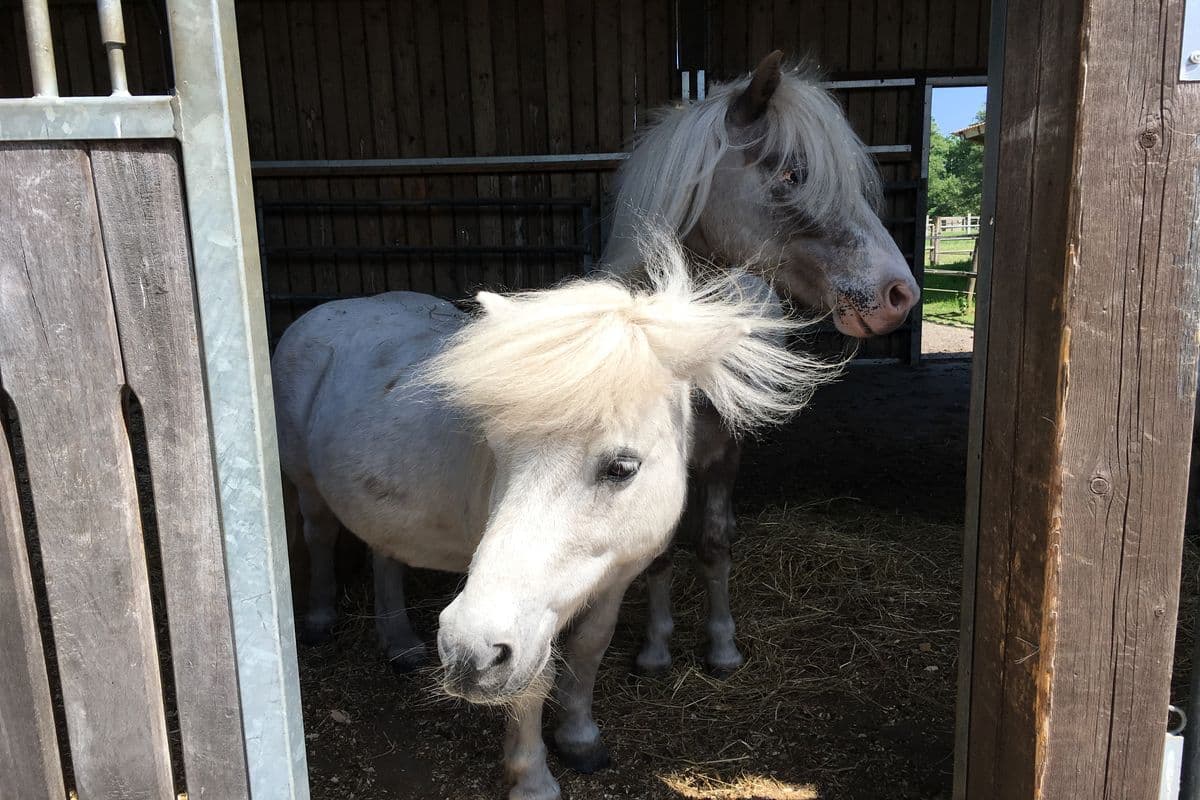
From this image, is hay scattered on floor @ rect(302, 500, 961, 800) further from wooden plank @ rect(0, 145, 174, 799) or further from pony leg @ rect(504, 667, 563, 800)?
wooden plank @ rect(0, 145, 174, 799)

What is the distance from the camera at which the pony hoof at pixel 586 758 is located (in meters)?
2.49

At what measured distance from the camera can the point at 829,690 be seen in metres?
2.88

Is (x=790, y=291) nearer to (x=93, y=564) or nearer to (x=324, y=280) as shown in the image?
(x=93, y=564)

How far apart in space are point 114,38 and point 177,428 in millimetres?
609

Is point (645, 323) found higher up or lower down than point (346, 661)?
higher up

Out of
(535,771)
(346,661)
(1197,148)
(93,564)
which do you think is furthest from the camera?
(346,661)

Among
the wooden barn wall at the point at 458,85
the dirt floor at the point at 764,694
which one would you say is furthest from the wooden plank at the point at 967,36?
the dirt floor at the point at 764,694

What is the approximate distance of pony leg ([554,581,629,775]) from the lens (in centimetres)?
239

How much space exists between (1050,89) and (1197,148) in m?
0.23

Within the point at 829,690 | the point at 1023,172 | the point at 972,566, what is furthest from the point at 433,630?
the point at 1023,172

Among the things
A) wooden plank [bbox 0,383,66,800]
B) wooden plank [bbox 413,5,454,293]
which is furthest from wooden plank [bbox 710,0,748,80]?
wooden plank [bbox 0,383,66,800]

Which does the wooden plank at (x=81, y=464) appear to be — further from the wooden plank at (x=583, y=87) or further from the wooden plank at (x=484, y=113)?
the wooden plank at (x=583, y=87)

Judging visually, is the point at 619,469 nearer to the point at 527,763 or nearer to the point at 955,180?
the point at 527,763

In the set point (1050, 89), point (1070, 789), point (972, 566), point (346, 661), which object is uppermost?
point (1050, 89)
